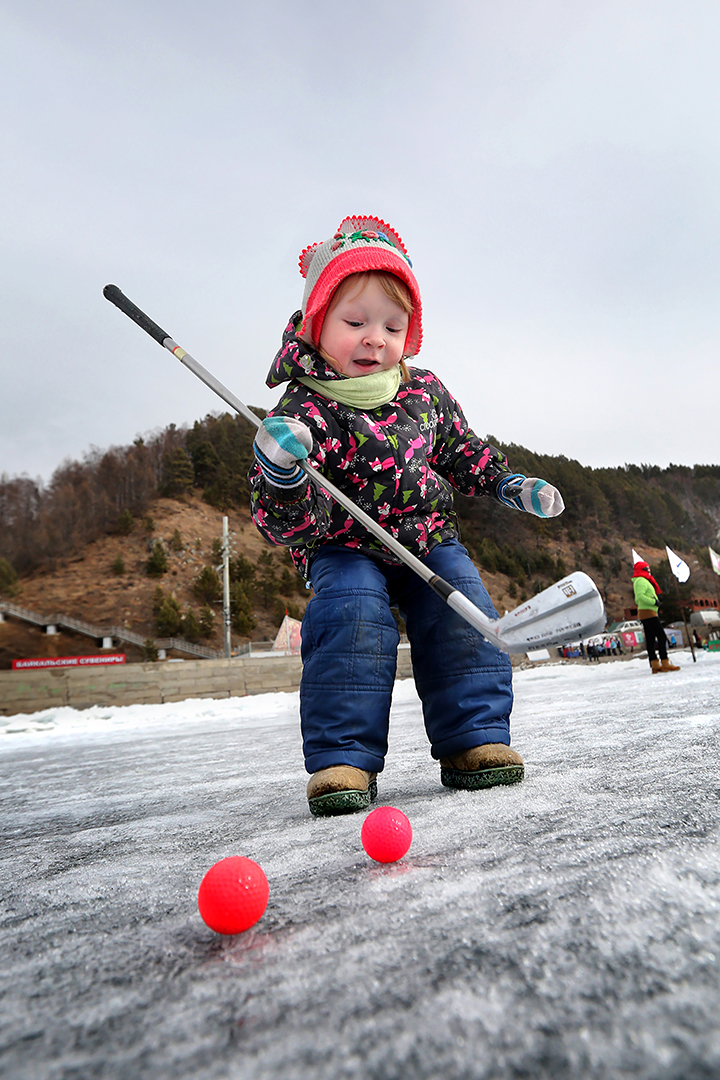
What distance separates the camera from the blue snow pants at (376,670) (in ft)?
4.89

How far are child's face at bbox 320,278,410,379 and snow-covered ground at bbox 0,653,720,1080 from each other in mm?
1313

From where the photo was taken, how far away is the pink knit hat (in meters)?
1.89

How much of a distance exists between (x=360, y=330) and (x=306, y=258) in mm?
416

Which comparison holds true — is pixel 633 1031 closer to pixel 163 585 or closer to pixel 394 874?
pixel 394 874

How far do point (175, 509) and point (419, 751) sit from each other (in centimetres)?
5414

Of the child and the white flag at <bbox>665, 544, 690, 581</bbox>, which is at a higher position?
the white flag at <bbox>665, 544, 690, 581</bbox>

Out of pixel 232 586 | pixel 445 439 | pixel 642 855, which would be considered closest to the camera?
pixel 642 855

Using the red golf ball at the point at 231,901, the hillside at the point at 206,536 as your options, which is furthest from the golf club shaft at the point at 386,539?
Result: the hillside at the point at 206,536

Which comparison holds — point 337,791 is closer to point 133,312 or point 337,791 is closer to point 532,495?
point 532,495

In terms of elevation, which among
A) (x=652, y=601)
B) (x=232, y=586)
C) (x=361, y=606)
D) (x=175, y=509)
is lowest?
(x=361, y=606)

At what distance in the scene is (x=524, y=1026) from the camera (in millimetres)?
419

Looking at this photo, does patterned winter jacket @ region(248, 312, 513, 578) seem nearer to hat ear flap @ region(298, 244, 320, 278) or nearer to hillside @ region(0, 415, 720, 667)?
hat ear flap @ region(298, 244, 320, 278)

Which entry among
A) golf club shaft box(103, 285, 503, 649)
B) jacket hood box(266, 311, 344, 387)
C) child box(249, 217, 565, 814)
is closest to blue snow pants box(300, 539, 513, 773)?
child box(249, 217, 565, 814)

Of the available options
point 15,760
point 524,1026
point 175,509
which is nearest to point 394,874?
point 524,1026
